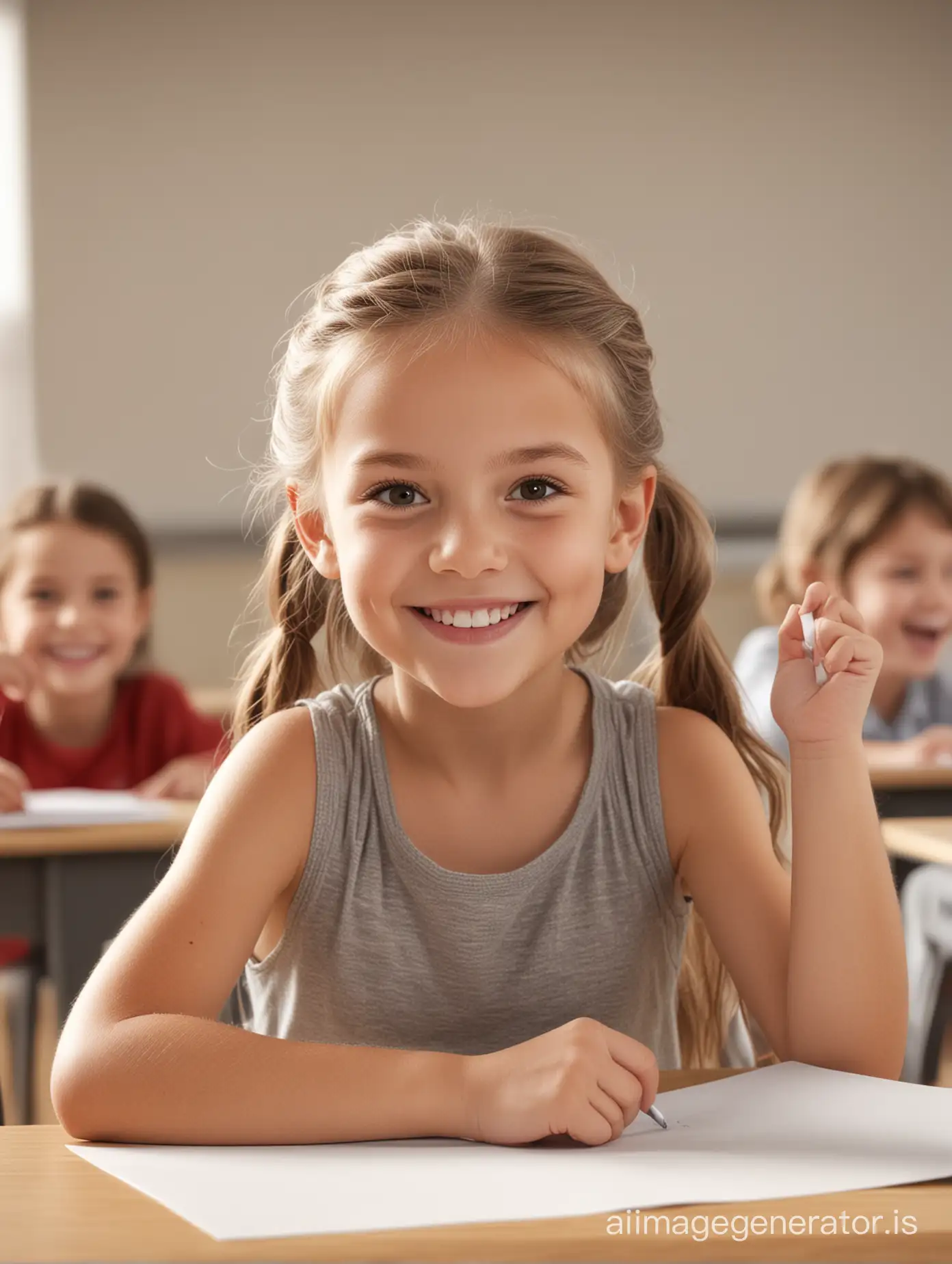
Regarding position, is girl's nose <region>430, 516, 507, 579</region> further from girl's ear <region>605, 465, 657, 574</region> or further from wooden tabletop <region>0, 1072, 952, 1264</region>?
wooden tabletop <region>0, 1072, 952, 1264</region>

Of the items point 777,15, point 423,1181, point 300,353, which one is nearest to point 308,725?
point 300,353

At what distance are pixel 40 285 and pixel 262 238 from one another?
0.71 m

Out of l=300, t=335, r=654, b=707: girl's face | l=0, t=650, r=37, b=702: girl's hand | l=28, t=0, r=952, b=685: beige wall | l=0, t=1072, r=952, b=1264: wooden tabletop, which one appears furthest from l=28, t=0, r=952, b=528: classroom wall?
l=0, t=1072, r=952, b=1264: wooden tabletop

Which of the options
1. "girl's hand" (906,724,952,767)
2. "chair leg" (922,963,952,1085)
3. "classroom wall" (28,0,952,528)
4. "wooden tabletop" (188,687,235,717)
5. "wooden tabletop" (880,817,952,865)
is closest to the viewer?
"wooden tabletop" (880,817,952,865)

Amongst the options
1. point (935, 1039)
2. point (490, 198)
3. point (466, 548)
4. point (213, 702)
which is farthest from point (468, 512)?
point (490, 198)

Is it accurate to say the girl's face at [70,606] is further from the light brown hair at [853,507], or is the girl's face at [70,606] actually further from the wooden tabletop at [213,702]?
the light brown hair at [853,507]

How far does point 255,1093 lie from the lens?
73 centimetres

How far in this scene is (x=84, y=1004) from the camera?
32.6 inches

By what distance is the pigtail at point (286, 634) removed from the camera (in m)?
1.22

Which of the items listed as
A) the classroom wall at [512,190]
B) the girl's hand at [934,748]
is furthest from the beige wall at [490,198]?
the girl's hand at [934,748]

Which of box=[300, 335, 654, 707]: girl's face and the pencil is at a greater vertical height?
box=[300, 335, 654, 707]: girl's face

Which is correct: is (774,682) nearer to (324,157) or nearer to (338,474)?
(338,474)

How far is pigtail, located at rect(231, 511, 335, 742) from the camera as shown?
122 centimetres

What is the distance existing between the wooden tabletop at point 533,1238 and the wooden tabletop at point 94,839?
124 centimetres
